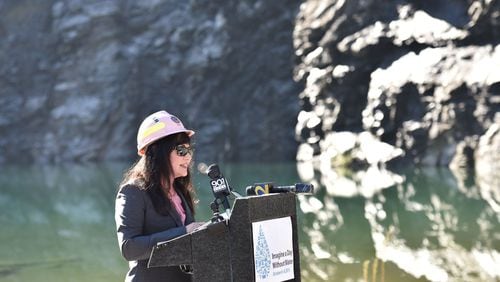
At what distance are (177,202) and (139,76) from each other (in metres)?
44.9

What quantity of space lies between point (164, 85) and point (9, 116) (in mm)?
12318

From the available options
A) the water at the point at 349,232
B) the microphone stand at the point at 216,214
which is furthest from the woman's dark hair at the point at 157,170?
the water at the point at 349,232

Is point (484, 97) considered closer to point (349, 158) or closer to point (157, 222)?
point (349, 158)

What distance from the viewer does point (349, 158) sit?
34.2 meters

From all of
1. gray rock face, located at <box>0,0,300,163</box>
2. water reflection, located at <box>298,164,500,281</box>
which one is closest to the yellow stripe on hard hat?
water reflection, located at <box>298,164,500,281</box>

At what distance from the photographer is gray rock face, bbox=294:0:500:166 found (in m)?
29.5

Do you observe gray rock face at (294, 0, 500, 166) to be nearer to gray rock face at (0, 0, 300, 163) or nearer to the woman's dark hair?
gray rock face at (0, 0, 300, 163)

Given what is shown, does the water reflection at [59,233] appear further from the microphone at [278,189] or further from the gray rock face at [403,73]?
the gray rock face at [403,73]

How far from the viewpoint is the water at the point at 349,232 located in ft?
30.5

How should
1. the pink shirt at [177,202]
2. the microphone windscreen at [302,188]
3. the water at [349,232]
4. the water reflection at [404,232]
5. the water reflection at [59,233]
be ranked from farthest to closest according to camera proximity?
the water reflection at [59,233], the water at [349,232], the water reflection at [404,232], the pink shirt at [177,202], the microphone windscreen at [302,188]

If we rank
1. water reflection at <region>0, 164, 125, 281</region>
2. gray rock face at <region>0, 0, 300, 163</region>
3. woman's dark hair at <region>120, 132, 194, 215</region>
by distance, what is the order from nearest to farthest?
woman's dark hair at <region>120, 132, 194, 215</region> → water reflection at <region>0, 164, 125, 281</region> → gray rock face at <region>0, 0, 300, 163</region>

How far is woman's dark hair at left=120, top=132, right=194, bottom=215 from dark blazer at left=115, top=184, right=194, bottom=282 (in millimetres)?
38

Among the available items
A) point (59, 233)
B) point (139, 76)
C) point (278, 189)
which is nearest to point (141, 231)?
point (278, 189)

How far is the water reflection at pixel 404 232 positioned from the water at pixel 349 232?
0.05 feet
